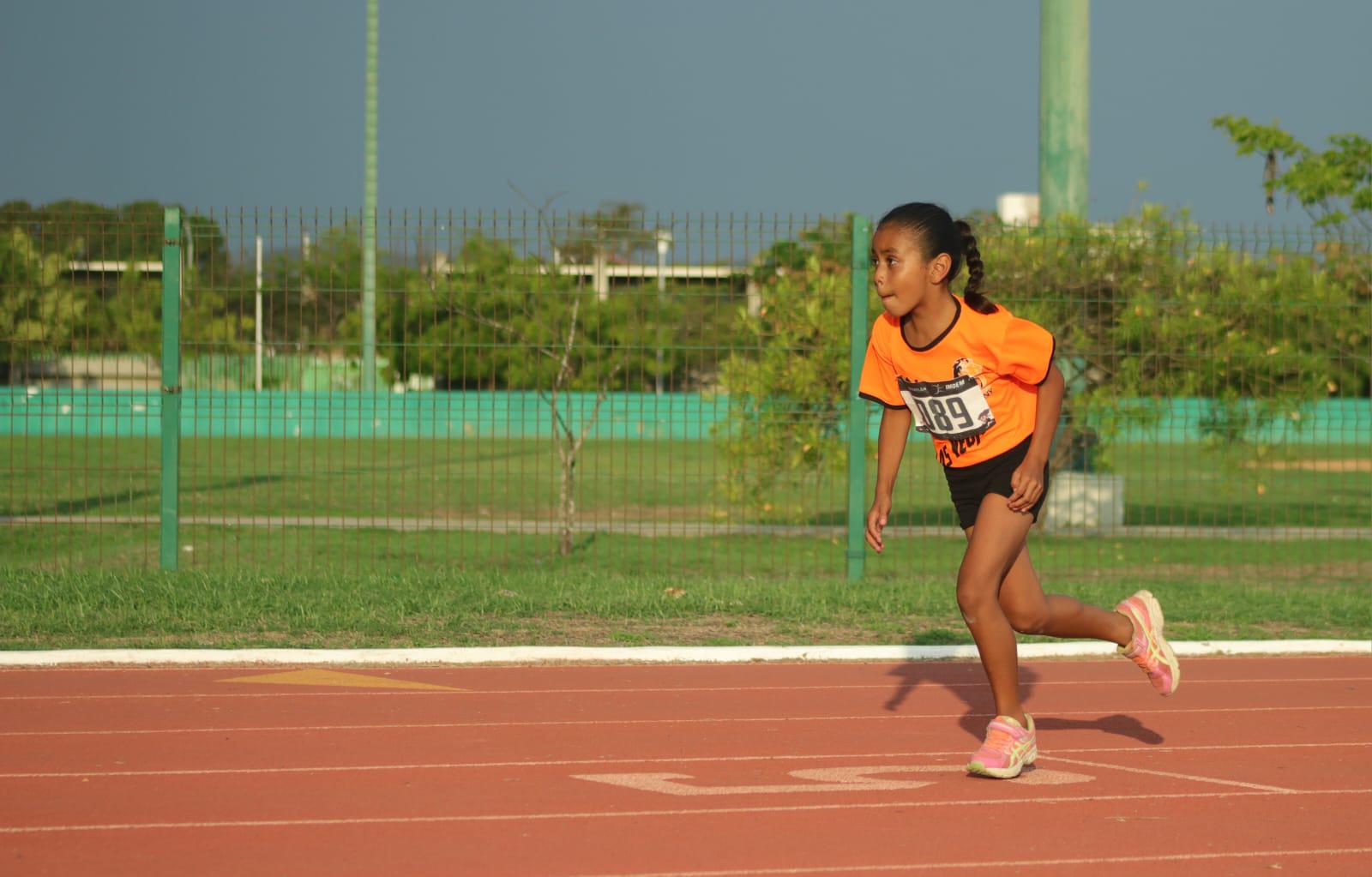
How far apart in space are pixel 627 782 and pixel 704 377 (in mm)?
7482

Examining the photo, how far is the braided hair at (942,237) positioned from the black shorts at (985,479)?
0.53 metres

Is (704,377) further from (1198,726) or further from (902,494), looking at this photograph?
(902,494)

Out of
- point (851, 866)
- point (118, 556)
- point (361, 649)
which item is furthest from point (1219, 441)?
point (851, 866)

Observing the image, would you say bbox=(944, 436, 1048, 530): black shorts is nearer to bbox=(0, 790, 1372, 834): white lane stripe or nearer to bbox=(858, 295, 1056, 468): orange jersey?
bbox=(858, 295, 1056, 468): orange jersey

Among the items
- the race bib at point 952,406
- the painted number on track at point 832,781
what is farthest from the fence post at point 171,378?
the race bib at point 952,406

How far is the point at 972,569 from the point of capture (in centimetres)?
579

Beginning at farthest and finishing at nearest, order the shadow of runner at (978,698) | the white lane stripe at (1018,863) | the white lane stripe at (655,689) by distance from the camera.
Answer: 1. the white lane stripe at (655,689)
2. the shadow of runner at (978,698)
3. the white lane stripe at (1018,863)

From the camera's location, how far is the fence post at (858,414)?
1167cm

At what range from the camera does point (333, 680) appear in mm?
8188

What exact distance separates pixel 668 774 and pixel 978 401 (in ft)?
5.89

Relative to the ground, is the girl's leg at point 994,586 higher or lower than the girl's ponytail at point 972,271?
lower

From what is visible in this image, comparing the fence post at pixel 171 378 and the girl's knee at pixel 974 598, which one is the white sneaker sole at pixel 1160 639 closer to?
the girl's knee at pixel 974 598

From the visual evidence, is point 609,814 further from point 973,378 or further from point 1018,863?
point 973,378

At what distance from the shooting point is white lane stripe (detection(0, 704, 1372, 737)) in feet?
22.2
